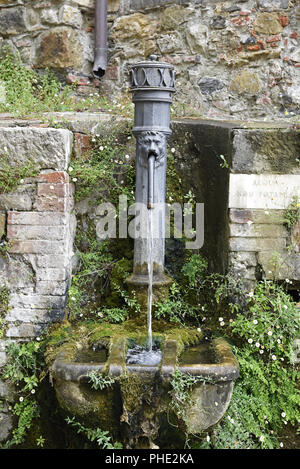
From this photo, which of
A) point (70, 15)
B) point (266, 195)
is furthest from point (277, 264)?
point (70, 15)

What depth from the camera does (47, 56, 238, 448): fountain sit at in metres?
2.80

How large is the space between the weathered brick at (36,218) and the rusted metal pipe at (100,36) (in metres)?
2.72

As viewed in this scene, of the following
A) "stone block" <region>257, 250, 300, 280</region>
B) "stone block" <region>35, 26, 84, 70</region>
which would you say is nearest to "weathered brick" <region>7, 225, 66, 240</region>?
"stone block" <region>257, 250, 300, 280</region>

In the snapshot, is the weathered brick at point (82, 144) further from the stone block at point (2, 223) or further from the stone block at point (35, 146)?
the stone block at point (2, 223)

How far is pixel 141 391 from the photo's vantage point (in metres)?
2.80

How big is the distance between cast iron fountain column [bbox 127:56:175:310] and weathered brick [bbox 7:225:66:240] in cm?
56

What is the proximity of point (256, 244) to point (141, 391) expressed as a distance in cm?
132

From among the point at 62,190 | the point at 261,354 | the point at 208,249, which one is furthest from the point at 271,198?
the point at 62,190

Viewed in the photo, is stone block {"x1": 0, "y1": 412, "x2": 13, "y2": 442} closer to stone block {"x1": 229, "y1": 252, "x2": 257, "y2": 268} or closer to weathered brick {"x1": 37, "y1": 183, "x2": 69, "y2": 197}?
weathered brick {"x1": 37, "y1": 183, "x2": 69, "y2": 197}

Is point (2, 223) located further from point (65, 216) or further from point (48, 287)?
point (48, 287)

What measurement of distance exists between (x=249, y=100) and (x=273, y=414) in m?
3.18

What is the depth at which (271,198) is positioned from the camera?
3514 millimetres

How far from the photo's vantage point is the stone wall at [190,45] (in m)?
5.14
